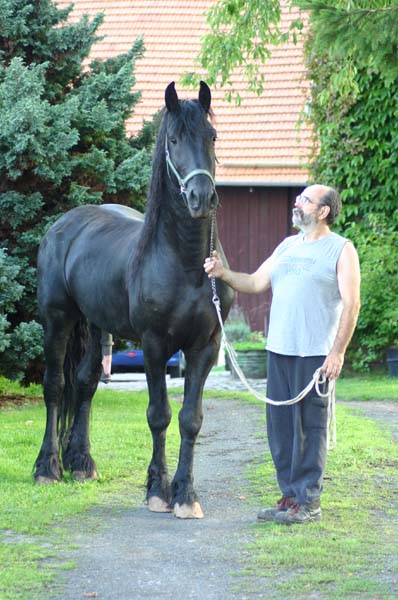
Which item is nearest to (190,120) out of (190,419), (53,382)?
(190,419)

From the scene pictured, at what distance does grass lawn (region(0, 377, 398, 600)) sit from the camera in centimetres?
503

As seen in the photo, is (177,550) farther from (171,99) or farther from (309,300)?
(171,99)

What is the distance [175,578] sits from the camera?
16.7 ft

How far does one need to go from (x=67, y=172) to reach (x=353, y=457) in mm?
4932

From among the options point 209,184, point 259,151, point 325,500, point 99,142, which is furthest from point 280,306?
point 259,151

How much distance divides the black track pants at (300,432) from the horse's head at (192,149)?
1121 millimetres

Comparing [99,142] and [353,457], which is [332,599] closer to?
[353,457]

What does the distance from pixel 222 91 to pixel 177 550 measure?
17494 millimetres

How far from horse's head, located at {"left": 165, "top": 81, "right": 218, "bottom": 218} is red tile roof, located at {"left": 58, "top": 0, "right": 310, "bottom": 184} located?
502 inches

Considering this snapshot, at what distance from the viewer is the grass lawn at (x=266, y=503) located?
16.5ft

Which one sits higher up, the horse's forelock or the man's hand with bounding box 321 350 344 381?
the horse's forelock

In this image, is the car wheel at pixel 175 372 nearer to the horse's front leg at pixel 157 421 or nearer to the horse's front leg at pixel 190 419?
the horse's front leg at pixel 157 421

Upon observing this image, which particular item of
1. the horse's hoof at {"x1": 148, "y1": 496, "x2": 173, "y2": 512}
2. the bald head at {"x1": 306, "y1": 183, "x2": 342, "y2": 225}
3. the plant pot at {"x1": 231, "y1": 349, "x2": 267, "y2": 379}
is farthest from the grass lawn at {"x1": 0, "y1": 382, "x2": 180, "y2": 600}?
the plant pot at {"x1": 231, "y1": 349, "x2": 267, "y2": 379}

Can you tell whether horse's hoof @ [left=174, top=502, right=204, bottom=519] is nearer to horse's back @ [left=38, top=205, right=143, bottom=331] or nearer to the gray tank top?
the gray tank top
